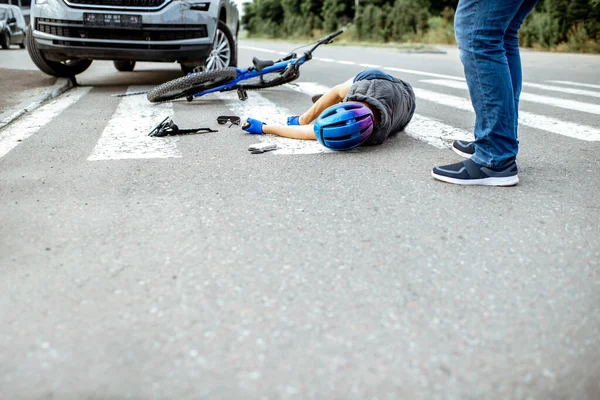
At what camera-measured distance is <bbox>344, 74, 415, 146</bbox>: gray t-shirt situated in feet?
12.9

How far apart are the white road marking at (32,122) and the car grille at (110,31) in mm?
722

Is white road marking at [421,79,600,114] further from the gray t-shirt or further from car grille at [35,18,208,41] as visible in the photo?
car grille at [35,18,208,41]

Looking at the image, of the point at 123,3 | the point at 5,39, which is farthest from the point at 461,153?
the point at 5,39

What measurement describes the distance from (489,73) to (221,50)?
5.32 metres

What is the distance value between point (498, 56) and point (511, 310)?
1702 mm

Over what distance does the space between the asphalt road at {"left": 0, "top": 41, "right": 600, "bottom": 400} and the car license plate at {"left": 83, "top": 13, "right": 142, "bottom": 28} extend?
3320mm

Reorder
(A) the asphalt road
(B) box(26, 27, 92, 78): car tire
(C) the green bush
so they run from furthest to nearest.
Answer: (C) the green bush < (B) box(26, 27, 92, 78): car tire < (A) the asphalt road

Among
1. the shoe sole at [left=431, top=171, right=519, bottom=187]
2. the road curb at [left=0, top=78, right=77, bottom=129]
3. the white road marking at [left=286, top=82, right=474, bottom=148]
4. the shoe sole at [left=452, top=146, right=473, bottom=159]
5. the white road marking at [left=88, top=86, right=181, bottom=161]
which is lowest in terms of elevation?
the road curb at [left=0, top=78, right=77, bottom=129]

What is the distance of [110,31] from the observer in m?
6.75

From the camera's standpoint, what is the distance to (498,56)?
311 cm

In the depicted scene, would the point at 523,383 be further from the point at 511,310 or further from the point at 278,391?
the point at 278,391

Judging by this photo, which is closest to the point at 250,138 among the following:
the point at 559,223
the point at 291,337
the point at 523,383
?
the point at 559,223

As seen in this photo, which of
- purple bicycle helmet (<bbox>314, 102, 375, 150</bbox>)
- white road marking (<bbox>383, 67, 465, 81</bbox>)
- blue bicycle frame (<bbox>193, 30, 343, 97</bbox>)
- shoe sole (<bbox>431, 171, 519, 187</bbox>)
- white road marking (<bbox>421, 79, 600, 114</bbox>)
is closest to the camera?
shoe sole (<bbox>431, 171, 519, 187</bbox>)

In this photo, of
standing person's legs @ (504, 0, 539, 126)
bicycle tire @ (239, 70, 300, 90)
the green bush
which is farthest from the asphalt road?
the green bush
